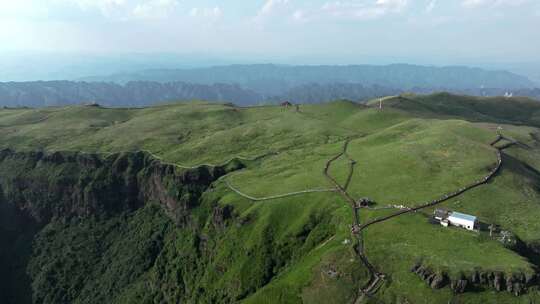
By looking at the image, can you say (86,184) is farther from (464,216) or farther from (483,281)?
(483,281)

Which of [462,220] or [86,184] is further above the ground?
[462,220]

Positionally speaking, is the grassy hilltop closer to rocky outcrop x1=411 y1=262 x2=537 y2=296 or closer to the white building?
rocky outcrop x1=411 y1=262 x2=537 y2=296

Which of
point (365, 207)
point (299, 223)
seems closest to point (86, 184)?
point (299, 223)

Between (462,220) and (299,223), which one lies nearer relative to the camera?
(462,220)

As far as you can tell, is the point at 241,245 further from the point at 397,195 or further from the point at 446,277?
the point at 446,277

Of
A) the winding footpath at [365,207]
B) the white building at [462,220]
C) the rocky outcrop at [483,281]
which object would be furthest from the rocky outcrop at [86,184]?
the rocky outcrop at [483,281]

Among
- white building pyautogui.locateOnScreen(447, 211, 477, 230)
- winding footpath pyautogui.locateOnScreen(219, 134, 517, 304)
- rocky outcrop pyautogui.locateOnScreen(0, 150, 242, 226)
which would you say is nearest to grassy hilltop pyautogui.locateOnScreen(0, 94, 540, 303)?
winding footpath pyautogui.locateOnScreen(219, 134, 517, 304)
